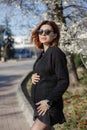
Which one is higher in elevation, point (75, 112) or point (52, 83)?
point (52, 83)

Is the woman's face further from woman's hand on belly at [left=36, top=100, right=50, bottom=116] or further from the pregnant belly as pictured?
woman's hand on belly at [left=36, top=100, right=50, bottom=116]

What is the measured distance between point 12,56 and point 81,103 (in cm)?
6052

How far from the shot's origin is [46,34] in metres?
4.36

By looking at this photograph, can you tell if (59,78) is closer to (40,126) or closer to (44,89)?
(44,89)

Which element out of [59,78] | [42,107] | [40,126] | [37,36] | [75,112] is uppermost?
[37,36]

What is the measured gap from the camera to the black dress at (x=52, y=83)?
13.7 feet

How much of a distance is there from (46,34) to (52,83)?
0.50 metres

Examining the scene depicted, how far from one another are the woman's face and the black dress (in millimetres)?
121

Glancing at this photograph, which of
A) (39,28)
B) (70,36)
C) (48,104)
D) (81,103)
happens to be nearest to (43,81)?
(48,104)

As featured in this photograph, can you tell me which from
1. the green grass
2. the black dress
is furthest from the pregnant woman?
the green grass

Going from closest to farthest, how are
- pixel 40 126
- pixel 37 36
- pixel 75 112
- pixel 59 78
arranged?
1. pixel 59 78
2. pixel 40 126
3. pixel 37 36
4. pixel 75 112

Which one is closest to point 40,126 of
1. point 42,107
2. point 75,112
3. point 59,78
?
point 42,107

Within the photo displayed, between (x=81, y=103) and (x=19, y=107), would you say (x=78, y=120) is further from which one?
(x=19, y=107)

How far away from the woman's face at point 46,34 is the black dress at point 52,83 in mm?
121
